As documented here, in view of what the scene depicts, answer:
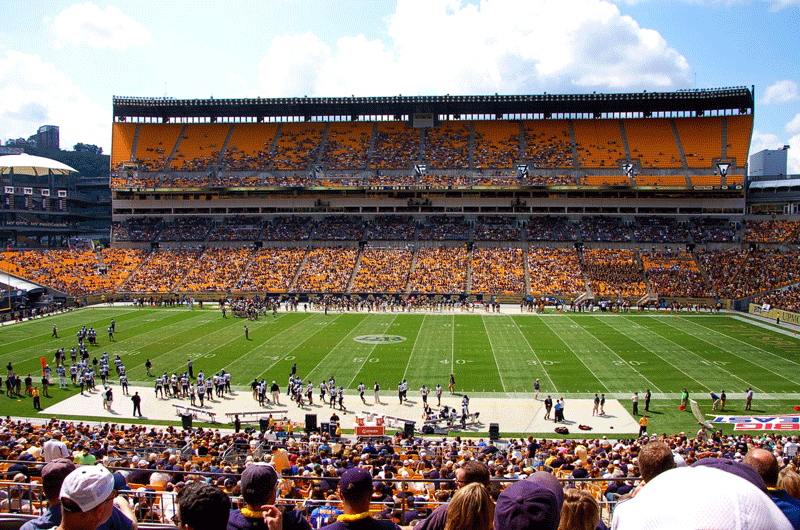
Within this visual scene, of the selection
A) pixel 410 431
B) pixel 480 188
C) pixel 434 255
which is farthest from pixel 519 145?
pixel 410 431

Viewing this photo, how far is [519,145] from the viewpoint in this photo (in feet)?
220

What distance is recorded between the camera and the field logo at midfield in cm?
3388

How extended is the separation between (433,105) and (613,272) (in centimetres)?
3198

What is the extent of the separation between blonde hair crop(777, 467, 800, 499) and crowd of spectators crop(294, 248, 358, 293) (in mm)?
47422

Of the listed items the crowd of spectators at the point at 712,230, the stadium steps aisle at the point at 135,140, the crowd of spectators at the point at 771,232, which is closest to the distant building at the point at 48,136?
the stadium steps aisle at the point at 135,140

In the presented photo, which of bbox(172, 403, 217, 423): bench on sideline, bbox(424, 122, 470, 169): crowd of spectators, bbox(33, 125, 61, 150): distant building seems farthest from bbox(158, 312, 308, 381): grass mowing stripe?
bbox(33, 125, 61, 150): distant building

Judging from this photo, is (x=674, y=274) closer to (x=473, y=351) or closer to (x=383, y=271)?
(x=383, y=271)

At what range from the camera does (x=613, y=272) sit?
168ft

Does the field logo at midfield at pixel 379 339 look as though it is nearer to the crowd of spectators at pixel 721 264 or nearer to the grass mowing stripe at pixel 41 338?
the grass mowing stripe at pixel 41 338

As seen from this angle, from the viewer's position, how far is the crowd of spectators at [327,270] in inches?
2039

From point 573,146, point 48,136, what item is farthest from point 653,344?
point 48,136

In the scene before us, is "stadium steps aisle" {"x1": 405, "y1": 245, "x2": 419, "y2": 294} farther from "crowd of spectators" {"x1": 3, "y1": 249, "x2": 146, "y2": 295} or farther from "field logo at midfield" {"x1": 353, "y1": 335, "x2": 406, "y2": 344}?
"crowd of spectators" {"x1": 3, "y1": 249, "x2": 146, "y2": 295}

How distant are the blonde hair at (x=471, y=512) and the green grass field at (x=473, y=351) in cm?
1957

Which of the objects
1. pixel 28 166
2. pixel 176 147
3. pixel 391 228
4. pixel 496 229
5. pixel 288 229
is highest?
pixel 176 147
